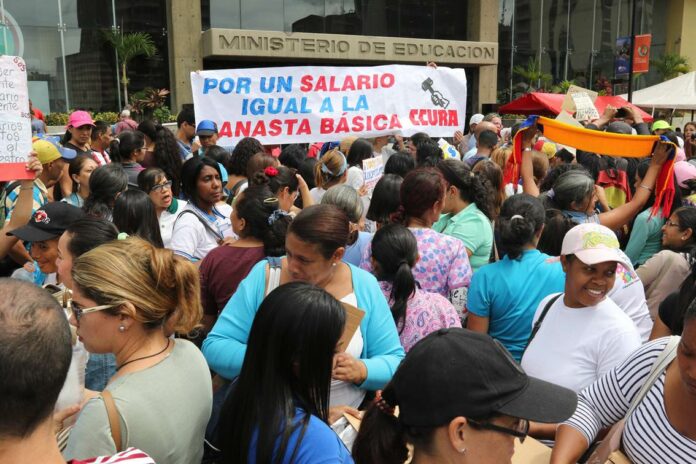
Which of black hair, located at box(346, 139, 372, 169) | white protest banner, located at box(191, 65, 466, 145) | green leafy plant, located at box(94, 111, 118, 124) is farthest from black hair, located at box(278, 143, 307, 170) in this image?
green leafy plant, located at box(94, 111, 118, 124)

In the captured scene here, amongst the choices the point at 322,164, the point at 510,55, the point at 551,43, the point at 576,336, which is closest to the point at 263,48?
the point at 510,55

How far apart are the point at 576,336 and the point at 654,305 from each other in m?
1.62

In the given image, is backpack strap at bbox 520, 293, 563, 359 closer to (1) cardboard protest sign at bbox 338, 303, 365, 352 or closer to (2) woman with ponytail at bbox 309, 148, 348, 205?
(1) cardboard protest sign at bbox 338, 303, 365, 352

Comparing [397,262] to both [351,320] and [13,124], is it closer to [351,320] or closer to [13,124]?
[351,320]

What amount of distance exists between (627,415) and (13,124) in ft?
12.8

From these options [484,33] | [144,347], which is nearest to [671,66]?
[484,33]

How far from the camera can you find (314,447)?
181cm

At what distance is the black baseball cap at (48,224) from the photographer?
3242 millimetres

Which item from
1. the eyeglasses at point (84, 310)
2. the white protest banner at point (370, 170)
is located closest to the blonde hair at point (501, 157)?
the white protest banner at point (370, 170)

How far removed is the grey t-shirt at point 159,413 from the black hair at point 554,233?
2.57 metres

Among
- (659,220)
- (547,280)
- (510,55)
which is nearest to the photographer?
(547,280)

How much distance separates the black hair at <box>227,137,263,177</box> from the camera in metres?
5.78

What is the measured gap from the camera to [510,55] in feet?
86.7

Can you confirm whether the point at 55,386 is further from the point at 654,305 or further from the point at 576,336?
the point at 654,305
